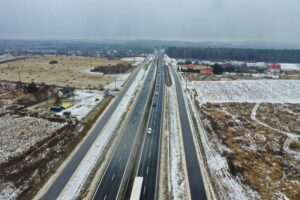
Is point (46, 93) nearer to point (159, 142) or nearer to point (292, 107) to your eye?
point (159, 142)

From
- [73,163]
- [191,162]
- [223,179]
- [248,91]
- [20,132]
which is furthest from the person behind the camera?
[248,91]

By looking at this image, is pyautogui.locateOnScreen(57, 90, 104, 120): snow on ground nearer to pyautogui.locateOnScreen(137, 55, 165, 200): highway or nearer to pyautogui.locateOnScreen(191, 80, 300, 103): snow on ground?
pyautogui.locateOnScreen(137, 55, 165, 200): highway

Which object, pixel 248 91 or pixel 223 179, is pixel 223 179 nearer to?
pixel 223 179

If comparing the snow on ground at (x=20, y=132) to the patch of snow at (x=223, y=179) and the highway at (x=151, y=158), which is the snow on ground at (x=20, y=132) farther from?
the patch of snow at (x=223, y=179)

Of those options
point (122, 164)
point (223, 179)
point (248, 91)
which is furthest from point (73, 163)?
point (248, 91)

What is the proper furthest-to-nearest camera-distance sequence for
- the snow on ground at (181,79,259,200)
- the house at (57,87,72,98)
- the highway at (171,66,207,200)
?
the house at (57,87,72,98), the highway at (171,66,207,200), the snow on ground at (181,79,259,200)

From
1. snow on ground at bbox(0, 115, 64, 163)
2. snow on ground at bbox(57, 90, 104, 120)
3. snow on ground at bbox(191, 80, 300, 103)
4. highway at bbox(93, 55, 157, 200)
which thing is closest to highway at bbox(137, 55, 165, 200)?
highway at bbox(93, 55, 157, 200)
